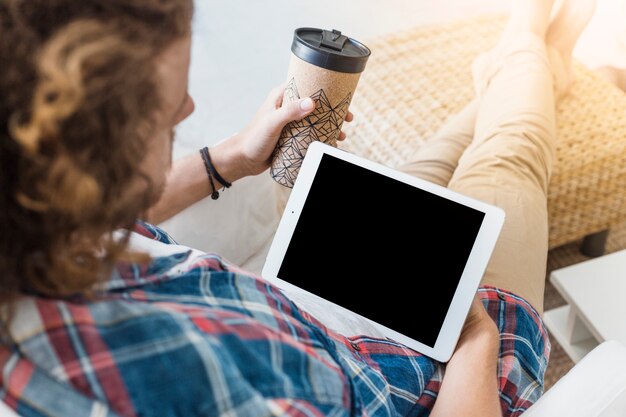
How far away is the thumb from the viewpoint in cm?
85

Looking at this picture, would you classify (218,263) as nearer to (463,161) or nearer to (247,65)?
(463,161)

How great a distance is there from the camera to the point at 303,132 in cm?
90

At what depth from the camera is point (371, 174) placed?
2.81 feet

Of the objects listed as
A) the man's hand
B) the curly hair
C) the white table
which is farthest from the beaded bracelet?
the white table

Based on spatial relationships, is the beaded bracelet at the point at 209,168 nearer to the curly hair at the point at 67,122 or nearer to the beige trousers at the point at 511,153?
the beige trousers at the point at 511,153

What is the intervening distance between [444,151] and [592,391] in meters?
0.65

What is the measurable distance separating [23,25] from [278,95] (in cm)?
54

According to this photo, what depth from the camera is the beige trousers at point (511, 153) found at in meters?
1.03

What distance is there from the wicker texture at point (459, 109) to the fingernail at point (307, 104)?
53 centimetres

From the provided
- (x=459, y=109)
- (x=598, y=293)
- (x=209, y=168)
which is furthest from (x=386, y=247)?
(x=459, y=109)

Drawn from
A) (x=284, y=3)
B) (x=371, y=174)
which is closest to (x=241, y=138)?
(x=371, y=174)

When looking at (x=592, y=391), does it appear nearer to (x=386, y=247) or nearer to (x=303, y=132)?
(x=386, y=247)

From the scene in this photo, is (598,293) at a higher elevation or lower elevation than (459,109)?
lower

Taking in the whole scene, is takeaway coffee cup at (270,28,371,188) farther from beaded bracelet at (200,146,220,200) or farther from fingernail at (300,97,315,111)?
beaded bracelet at (200,146,220,200)
